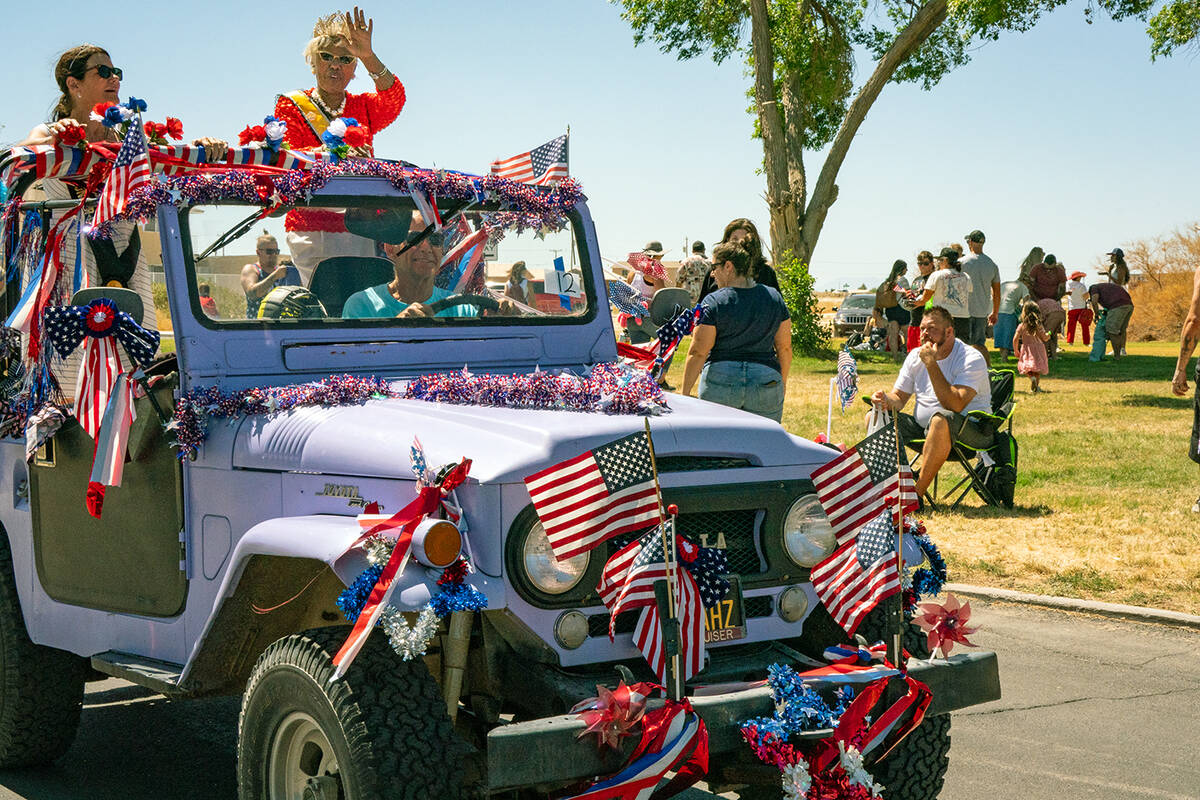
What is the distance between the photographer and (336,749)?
128 inches

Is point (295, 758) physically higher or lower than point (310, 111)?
lower

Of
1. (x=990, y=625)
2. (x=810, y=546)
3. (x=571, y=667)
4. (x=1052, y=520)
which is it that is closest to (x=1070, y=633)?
(x=990, y=625)

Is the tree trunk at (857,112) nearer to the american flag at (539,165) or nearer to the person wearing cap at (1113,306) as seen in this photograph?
the person wearing cap at (1113,306)

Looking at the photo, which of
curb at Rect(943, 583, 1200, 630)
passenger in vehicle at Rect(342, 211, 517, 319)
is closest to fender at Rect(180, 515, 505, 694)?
A: passenger in vehicle at Rect(342, 211, 517, 319)

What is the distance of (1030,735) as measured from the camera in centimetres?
542

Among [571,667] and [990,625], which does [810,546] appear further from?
[990,625]

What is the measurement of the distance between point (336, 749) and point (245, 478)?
1.09m

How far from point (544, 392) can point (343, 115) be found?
2565 mm

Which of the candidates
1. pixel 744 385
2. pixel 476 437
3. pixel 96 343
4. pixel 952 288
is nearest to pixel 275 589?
pixel 476 437

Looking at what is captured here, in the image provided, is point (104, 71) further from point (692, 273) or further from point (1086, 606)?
point (692, 273)

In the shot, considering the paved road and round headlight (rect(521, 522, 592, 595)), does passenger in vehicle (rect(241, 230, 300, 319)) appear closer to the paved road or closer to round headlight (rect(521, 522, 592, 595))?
round headlight (rect(521, 522, 592, 595))

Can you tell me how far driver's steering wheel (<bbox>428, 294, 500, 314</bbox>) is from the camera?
4.84m

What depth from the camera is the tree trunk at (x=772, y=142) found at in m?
22.6

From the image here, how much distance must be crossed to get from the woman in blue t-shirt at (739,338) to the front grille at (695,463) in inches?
145
